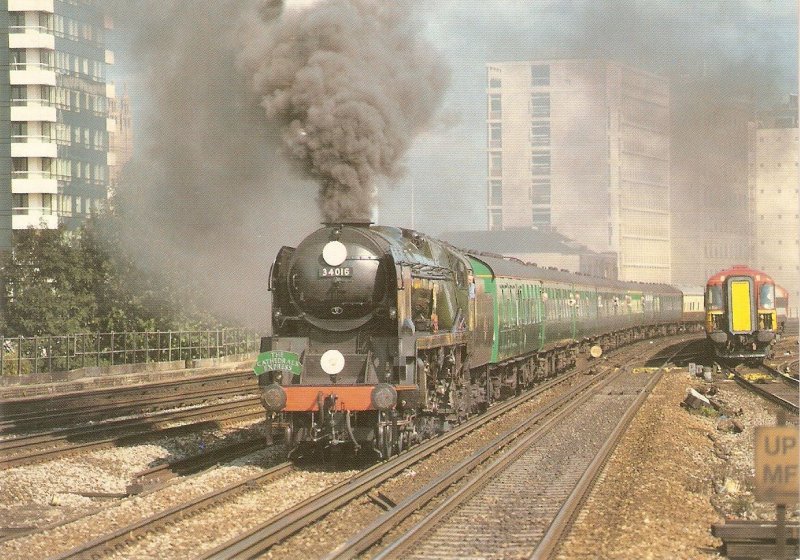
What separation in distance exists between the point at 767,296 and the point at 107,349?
71.7 ft

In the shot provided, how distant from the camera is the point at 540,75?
13350 cm

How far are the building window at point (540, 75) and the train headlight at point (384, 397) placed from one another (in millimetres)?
120821

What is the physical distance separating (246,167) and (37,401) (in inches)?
307

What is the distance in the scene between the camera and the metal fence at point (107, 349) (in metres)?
34.0

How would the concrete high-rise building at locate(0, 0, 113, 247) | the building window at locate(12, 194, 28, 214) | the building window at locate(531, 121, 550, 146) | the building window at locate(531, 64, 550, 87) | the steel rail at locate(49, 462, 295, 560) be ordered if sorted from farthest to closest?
the building window at locate(531, 121, 550, 146) → the building window at locate(531, 64, 550, 87) → the building window at locate(12, 194, 28, 214) → the concrete high-rise building at locate(0, 0, 113, 247) → the steel rail at locate(49, 462, 295, 560)

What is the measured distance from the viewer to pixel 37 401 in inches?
1049

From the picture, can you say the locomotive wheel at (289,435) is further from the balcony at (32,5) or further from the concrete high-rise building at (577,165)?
the concrete high-rise building at (577,165)

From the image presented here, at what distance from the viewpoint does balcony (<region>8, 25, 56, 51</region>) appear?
2415 inches

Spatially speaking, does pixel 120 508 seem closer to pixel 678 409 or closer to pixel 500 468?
pixel 500 468

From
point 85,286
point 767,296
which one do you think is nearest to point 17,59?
point 85,286

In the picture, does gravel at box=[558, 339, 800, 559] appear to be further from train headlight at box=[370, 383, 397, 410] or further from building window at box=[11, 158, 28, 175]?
building window at box=[11, 158, 28, 175]

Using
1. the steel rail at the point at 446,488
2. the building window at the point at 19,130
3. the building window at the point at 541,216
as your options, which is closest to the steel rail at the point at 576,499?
the steel rail at the point at 446,488

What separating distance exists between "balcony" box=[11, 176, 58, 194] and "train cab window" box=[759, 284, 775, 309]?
42.7m

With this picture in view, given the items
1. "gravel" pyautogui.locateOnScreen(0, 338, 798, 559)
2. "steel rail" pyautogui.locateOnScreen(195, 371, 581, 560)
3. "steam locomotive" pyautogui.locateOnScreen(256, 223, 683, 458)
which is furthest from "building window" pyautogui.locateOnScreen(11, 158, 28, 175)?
"steel rail" pyautogui.locateOnScreen(195, 371, 581, 560)
